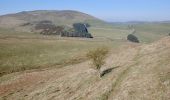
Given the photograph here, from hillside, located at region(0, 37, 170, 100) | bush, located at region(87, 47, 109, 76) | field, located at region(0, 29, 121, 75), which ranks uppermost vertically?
bush, located at region(87, 47, 109, 76)

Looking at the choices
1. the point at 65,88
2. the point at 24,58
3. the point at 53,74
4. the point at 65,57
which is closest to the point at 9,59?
the point at 24,58

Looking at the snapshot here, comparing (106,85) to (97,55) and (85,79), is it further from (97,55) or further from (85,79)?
(97,55)

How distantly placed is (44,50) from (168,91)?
7082 centimetres

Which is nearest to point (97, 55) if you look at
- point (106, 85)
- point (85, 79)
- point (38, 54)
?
point (85, 79)

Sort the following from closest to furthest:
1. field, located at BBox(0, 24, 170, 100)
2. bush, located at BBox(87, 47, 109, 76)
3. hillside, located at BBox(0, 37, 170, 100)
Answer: hillside, located at BBox(0, 37, 170, 100) → field, located at BBox(0, 24, 170, 100) → bush, located at BBox(87, 47, 109, 76)

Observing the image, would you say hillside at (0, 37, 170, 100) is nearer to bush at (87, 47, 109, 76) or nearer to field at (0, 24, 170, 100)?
field at (0, 24, 170, 100)

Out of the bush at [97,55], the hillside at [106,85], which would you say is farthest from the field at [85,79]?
the bush at [97,55]

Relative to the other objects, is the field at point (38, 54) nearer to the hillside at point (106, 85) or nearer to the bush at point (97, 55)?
the hillside at point (106, 85)

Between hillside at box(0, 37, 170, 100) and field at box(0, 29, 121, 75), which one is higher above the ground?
hillside at box(0, 37, 170, 100)

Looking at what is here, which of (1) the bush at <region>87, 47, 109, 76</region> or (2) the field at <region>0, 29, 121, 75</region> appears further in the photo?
(2) the field at <region>0, 29, 121, 75</region>

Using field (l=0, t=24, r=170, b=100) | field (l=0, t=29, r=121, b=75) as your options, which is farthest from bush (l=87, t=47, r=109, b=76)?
field (l=0, t=29, r=121, b=75)

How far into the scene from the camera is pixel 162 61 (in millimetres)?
41688

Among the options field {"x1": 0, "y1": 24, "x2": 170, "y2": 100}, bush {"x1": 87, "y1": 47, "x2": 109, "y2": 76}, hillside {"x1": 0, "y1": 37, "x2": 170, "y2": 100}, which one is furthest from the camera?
bush {"x1": 87, "y1": 47, "x2": 109, "y2": 76}

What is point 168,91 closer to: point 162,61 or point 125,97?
point 125,97
